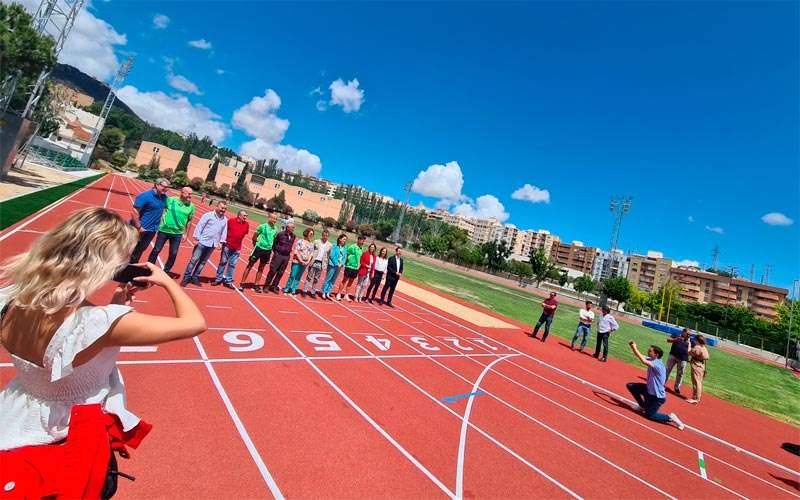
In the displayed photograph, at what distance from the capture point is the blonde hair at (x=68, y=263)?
1.31 meters

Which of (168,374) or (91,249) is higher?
(91,249)

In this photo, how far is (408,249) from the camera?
8462 cm

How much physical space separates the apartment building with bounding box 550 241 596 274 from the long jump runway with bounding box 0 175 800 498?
137m

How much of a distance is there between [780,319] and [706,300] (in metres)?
56.8

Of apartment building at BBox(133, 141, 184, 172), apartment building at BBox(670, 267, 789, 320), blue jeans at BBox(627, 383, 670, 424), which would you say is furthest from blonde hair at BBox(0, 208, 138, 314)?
apartment building at BBox(670, 267, 789, 320)

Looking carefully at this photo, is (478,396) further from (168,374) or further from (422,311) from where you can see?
(422,311)

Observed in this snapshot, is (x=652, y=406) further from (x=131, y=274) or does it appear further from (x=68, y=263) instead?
(x=68, y=263)

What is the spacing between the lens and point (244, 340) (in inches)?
243

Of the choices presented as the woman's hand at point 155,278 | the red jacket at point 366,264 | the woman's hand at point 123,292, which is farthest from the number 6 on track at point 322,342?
the woman's hand at point 155,278

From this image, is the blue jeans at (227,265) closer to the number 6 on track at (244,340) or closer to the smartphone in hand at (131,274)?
the number 6 on track at (244,340)

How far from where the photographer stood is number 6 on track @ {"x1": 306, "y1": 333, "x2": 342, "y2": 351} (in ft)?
22.3

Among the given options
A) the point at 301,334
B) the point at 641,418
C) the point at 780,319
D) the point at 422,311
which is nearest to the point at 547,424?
the point at 641,418

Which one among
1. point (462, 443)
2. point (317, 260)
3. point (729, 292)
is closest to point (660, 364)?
point (462, 443)

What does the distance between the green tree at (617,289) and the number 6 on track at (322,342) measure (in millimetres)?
65705
